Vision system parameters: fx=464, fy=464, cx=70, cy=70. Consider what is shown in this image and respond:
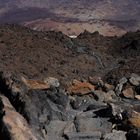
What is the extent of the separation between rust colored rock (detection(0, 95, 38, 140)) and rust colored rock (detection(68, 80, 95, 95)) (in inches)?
168

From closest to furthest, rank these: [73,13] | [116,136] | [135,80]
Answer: [116,136]
[135,80]
[73,13]

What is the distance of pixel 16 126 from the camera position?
845 centimetres

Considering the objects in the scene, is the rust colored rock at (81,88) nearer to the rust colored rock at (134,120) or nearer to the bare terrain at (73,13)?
the rust colored rock at (134,120)

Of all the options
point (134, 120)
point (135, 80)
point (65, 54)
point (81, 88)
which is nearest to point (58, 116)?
point (134, 120)

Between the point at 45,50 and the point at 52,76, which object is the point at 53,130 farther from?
the point at 45,50

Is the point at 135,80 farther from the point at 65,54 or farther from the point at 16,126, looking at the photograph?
the point at 16,126

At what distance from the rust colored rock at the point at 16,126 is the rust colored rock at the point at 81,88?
4.26 metres

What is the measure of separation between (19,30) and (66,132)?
11338 millimetres

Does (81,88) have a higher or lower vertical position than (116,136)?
lower

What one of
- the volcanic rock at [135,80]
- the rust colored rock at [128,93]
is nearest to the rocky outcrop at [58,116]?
the rust colored rock at [128,93]

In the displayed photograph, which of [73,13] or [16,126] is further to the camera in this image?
[73,13]

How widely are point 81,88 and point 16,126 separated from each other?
17.4 ft

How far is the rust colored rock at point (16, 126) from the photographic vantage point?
8.23 metres

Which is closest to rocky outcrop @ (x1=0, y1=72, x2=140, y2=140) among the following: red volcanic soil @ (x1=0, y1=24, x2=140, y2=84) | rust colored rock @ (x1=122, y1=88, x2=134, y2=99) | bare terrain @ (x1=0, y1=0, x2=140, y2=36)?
rust colored rock @ (x1=122, y1=88, x2=134, y2=99)
